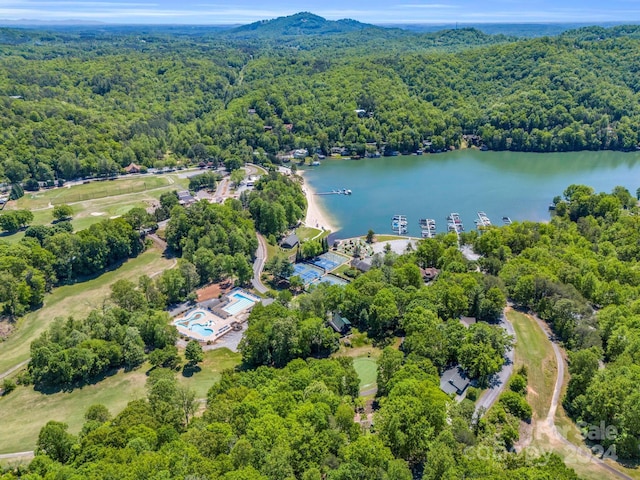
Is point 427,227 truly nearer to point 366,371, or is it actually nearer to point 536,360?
point 536,360

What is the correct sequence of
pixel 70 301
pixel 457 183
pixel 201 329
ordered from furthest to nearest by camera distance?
pixel 457 183 < pixel 70 301 < pixel 201 329

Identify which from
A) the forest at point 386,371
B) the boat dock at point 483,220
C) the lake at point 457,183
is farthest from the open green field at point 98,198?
the boat dock at point 483,220

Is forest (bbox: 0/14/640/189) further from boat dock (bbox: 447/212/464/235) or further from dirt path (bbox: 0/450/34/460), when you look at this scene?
dirt path (bbox: 0/450/34/460)

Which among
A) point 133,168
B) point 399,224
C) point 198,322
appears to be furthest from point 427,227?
point 133,168

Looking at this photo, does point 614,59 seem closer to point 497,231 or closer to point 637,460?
point 497,231

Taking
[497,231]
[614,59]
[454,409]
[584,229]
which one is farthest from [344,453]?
[614,59]

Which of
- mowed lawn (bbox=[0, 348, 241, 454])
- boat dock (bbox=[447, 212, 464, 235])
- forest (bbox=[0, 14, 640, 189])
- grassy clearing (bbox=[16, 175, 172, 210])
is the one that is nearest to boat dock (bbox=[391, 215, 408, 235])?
boat dock (bbox=[447, 212, 464, 235])

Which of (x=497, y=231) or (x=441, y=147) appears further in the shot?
(x=441, y=147)
